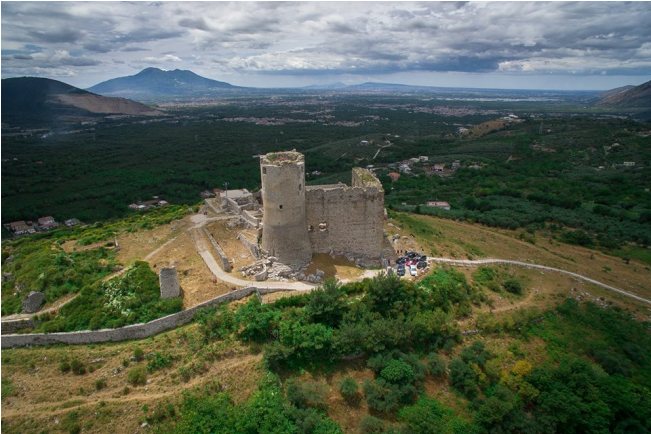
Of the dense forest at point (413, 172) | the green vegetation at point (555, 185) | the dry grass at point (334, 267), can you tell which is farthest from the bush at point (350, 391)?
→ the dense forest at point (413, 172)

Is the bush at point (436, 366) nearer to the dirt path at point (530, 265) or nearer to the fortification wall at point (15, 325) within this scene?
the dirt path at point (530, 265)

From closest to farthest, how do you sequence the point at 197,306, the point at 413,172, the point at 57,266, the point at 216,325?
the point at 216,325, the point at 197,306, the point at 57,266, the point at 413,172

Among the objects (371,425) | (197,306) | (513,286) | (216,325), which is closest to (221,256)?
(197,306)

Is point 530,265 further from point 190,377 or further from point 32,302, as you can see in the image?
point 32,302

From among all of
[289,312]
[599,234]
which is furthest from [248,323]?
[599,234]

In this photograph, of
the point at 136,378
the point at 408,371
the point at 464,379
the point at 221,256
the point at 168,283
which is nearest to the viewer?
the point at 136,378

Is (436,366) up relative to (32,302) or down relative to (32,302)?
down

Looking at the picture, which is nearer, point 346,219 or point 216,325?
point 216,325
